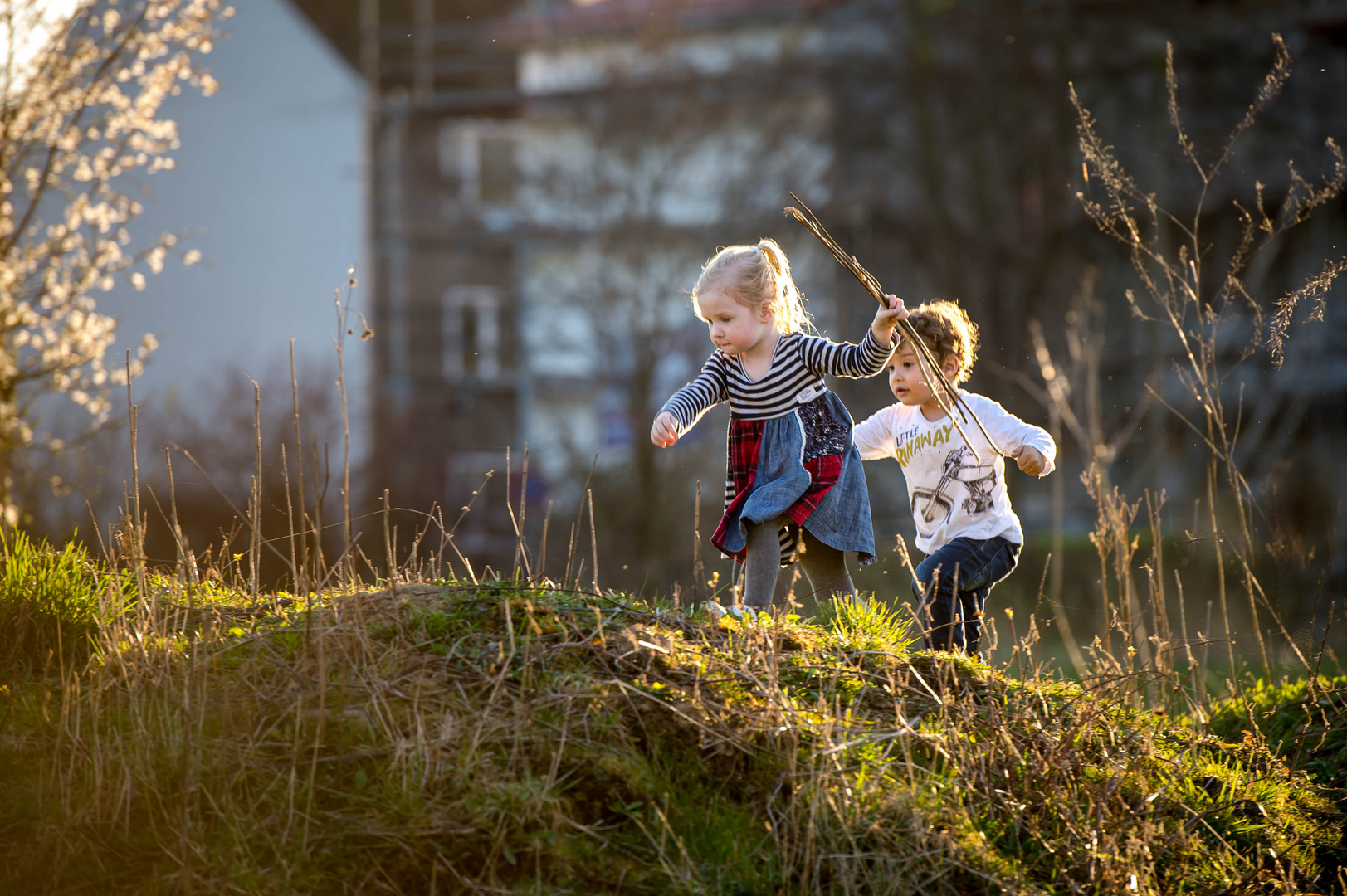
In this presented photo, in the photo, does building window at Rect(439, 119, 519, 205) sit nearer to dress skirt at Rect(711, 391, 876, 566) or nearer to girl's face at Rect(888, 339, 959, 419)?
girl's face at Rect(888, 339, 959, 419)

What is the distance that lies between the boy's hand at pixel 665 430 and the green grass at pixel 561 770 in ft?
2.01

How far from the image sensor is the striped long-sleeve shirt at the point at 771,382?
13.3 feet

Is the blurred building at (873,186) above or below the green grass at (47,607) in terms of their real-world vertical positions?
above

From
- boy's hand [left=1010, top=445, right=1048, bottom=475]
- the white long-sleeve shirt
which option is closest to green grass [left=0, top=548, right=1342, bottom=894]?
boy's hand [left=1010, top=445, right=1048, bottom=475]

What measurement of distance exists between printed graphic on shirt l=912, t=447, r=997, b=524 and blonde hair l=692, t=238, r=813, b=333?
0.82 metres

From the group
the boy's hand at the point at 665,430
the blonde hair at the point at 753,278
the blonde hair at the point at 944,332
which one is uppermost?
the blonde hair at the point at 753,278

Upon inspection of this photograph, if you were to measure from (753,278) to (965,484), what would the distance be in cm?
112

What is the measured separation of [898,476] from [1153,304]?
4.06 meters

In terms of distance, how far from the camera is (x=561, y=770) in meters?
2.80

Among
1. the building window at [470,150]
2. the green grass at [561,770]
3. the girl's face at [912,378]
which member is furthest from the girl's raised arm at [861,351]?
the building window at [470,150]

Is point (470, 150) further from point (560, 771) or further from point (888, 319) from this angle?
point (560, 771)

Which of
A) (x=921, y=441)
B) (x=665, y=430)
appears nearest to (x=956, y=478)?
(x=921, y=441)

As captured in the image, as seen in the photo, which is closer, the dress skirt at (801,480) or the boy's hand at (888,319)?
the boy's hand at (888,319)

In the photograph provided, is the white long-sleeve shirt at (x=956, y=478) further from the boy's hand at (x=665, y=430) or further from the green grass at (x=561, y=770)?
the boy's hand at (x=665, y=430)
